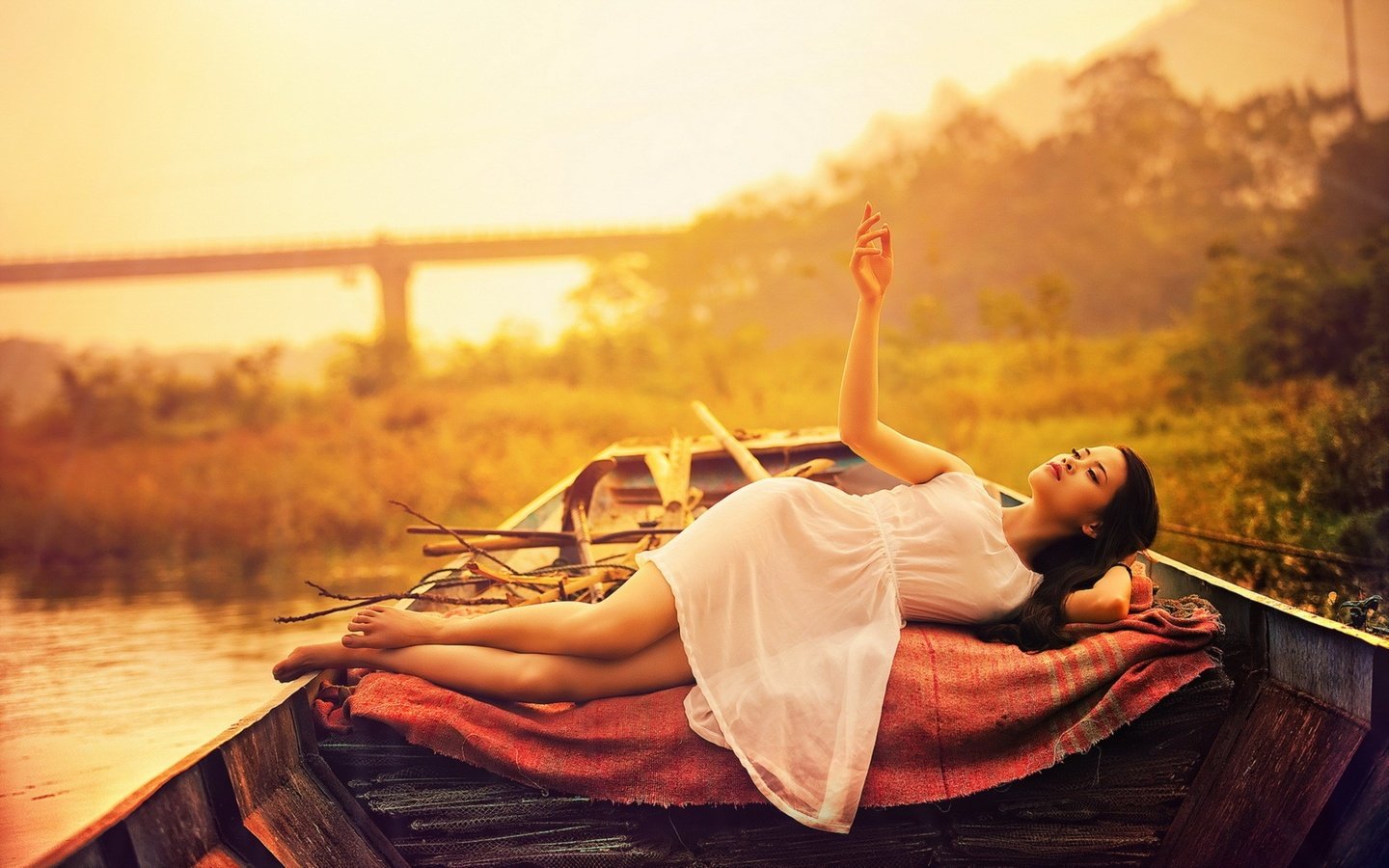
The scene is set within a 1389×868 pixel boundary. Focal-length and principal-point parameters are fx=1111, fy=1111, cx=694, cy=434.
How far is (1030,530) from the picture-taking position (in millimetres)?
2623

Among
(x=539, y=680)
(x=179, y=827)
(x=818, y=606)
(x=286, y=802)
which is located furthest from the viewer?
(x=818, y=606)

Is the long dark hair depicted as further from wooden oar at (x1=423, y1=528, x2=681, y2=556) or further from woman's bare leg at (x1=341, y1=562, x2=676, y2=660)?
wooden oar at (x1=423, y1=528, x2=681, y2=556)

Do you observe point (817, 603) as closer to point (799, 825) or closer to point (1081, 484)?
point (799, 825)

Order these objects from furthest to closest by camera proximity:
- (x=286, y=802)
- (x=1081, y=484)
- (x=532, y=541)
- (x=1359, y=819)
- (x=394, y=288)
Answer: (x=394, y=288), (x=532, y=541), (x=1081, y=484), (x=286, y=802), (x=1359, y=819)

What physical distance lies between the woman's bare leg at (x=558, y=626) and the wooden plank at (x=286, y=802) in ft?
0.79

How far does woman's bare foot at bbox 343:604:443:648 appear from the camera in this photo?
2.37m

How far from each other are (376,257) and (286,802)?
755 inches

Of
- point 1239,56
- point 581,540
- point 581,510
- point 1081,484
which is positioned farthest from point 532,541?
point 1239,56

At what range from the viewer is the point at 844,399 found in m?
2.59

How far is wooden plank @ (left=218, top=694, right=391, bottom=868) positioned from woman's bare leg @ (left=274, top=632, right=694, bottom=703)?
0.73 ft

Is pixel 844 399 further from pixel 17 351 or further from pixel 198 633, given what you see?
pixel 17 351

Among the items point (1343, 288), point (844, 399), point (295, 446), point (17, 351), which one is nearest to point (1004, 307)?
point (1343, 288)

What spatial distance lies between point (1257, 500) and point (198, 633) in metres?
7.04

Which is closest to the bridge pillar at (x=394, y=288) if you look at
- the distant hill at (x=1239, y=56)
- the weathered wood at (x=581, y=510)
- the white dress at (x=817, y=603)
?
the distant hill at (x=1239, y=56)
